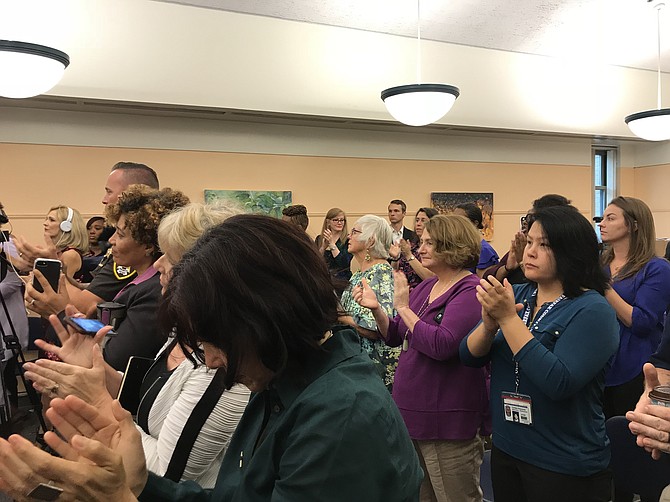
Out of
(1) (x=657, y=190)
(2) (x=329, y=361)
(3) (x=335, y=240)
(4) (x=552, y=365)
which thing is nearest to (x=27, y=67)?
(3) (x=335, y=240)

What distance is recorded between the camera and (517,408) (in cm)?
188

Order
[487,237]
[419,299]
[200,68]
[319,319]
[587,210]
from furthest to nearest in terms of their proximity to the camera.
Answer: [587,210], [487,237], [200,68], [419,299], [319,319]

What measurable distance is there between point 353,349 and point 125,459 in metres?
0.49

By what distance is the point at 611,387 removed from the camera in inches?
110

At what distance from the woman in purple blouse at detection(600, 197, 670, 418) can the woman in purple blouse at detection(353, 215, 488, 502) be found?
796 millimetres

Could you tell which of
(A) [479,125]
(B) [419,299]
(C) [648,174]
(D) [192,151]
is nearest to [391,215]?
(A) [479,125]

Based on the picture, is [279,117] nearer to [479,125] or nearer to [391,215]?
[391,215]

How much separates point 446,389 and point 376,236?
1.25m

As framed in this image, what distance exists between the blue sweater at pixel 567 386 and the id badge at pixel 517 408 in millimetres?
18

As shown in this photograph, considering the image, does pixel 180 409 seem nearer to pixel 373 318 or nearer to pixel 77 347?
pixel 77 347

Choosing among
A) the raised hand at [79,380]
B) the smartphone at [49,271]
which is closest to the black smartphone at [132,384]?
the raised hand at [79,380]

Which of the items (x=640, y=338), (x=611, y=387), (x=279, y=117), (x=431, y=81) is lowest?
(x=611, y=387)

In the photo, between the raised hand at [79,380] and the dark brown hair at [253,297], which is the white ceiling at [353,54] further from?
the dark brown hair at [253,297]

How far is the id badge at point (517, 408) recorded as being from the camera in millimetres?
1852
